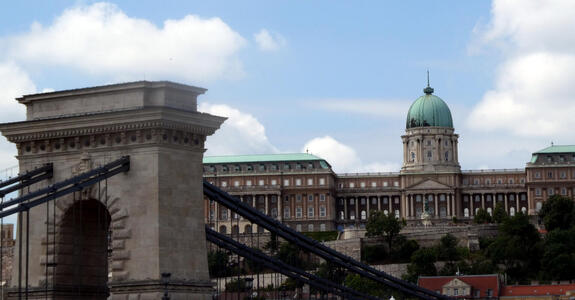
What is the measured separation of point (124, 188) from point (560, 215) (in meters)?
143

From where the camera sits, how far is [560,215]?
173 metres

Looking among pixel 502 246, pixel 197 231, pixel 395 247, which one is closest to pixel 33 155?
pixel 197 231

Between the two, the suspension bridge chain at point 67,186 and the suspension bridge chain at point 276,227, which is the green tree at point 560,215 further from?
the suspension bridge chain at point 67,186

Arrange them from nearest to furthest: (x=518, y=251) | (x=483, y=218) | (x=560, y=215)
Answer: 1. (x=518, y=251)
2. (x=560, y=215)
3. (x=483, y=218)

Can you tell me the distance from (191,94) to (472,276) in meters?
107

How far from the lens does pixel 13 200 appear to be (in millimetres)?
34656

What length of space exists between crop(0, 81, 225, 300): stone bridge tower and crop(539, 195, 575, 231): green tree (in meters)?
139

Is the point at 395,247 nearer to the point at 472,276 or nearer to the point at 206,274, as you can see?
the point at 472,276

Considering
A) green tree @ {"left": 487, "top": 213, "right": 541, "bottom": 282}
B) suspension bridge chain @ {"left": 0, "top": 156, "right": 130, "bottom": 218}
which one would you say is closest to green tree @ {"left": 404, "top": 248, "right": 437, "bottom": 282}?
green tree @ {"left": 487, "top": 213, "right": 541, "bottom": 282}

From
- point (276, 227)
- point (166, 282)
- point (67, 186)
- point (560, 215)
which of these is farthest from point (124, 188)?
point (560, 215)

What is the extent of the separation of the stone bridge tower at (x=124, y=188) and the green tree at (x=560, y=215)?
13882 cm

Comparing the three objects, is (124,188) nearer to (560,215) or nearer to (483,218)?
(560,215)

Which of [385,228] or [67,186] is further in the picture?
[385,228]

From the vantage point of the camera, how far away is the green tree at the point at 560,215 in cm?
17200
